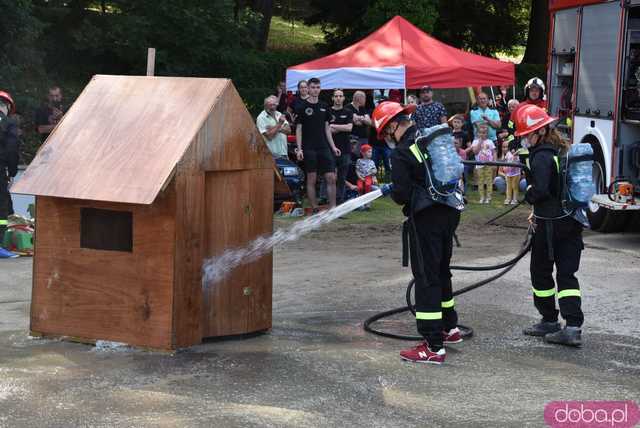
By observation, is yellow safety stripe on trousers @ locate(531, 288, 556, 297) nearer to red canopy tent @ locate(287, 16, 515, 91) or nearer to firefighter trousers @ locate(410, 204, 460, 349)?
firefighter trousers @ locate(410, 204, 460, 349)

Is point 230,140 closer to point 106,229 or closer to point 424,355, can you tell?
point 106,229

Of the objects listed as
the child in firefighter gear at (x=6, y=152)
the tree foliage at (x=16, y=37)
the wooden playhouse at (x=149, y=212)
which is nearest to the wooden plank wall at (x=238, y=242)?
the wooden playhouse at (x=149, y=212)

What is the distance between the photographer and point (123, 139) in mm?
6871

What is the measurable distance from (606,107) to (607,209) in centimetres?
125

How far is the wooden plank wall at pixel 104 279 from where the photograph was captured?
663 centimetres

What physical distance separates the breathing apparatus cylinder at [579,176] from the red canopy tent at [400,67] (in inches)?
383

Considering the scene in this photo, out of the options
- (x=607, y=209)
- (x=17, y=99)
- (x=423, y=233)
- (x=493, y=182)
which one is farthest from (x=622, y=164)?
(x=17, y=99)

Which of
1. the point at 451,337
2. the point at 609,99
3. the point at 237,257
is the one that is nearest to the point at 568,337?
the point at 451,337

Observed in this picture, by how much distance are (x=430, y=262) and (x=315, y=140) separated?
720 cm

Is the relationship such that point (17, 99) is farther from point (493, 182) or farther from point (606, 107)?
point (606, 107)

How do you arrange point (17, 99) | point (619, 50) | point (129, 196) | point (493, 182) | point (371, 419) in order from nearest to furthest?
1. point (371, 419)
2. point (129, 196)
3. point (619, 50)
4. point (493, 182)
5. point (17, 99)

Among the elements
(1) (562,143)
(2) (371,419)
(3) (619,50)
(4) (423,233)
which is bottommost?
(2) (371,419)

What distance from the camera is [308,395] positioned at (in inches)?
234

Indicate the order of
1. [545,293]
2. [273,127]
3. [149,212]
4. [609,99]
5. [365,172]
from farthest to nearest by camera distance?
[365,172]
[273,127]
[609,99]
[545,293]
[149,212]
